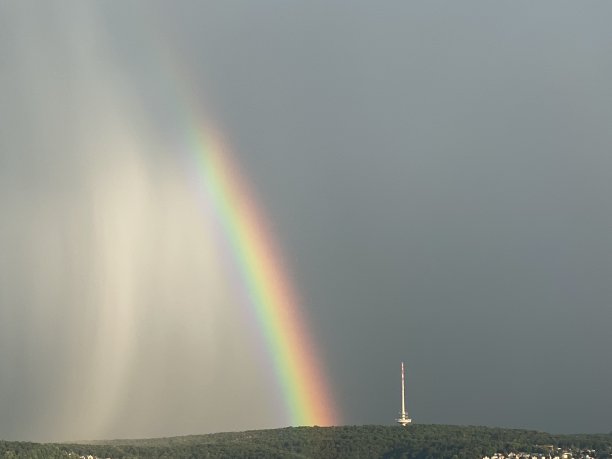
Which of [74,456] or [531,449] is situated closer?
[74,456]

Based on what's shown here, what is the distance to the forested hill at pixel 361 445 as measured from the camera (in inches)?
5595

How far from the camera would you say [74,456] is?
5256 inches

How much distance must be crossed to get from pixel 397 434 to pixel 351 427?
19527 millimetres

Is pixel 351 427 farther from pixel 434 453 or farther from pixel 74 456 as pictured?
pixel 74 456

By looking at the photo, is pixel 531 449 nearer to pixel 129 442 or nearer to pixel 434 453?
pixel 434 453

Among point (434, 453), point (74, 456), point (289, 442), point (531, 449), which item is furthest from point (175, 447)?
point (531, 449)

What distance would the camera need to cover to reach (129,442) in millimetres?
193875

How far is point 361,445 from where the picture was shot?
164500 mm

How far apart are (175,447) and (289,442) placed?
2387 centimetres

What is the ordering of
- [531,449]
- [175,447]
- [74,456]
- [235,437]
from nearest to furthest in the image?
[74,456], [531,449], [175,447], [235,437]

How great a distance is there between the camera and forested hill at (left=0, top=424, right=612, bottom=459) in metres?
142

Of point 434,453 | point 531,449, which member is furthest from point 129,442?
point 531,449

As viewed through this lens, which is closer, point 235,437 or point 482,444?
point 482,444

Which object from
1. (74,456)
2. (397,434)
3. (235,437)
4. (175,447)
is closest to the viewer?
(74,456)
